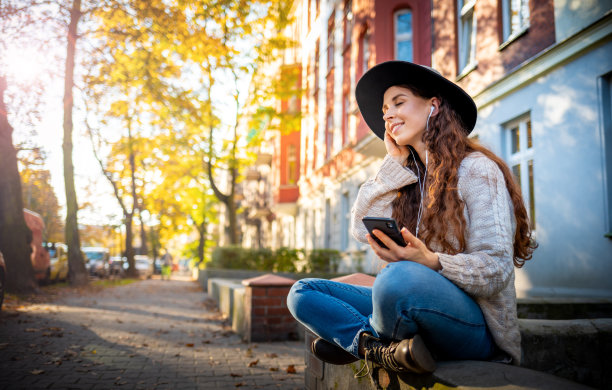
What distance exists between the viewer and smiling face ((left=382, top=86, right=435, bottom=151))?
2.64 meters

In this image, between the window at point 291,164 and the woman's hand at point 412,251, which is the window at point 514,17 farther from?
the window at point 291,164

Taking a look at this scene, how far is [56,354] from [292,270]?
38.8 ft

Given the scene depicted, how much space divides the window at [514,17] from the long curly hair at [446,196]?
25.8ft

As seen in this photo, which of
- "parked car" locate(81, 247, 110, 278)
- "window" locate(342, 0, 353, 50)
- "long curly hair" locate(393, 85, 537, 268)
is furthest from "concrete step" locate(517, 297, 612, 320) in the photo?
"parked car" locate(81, 247, 110, 278)

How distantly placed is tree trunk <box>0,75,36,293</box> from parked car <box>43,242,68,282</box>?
553 centimetres

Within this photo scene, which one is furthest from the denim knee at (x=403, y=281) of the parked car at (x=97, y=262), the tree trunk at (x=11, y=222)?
the parked car at (x=97, y=262)

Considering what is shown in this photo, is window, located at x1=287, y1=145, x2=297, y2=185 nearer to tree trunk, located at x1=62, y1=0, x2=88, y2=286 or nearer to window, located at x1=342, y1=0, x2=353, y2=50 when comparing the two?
window, located at x1=342, y1=0, x2=353, y2=50

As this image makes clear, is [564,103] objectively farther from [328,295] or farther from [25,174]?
[25,174]

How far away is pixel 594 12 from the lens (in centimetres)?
752

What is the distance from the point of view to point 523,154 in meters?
9.38

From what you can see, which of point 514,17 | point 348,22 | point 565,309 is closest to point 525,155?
point 514,17

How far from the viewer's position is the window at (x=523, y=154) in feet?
30.1

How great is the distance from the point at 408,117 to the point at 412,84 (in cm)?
19

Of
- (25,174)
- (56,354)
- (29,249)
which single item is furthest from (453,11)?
(25,174)
